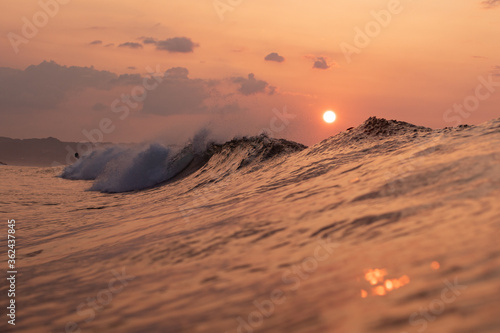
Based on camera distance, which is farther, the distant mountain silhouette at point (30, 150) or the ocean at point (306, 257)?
the distant mountain silhouette at point (30, 150)

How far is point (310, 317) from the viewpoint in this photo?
5.91 ft

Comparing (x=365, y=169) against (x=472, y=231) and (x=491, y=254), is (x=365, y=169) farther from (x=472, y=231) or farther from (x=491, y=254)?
(x=491, y=254)

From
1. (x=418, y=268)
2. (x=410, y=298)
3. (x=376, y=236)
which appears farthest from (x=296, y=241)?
(x=410, y=298)

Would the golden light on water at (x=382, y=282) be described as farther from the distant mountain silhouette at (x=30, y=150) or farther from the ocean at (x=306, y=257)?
the distant mountain silhouette at (x=30, y=150)

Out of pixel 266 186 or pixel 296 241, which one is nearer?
pixel 296 241

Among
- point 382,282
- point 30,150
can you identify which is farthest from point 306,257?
point 30,150

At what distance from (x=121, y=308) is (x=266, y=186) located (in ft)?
11.8

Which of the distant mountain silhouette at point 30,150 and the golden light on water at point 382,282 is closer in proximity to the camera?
the golden light on water at point 382,282

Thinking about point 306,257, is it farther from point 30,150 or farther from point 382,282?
point 30,150

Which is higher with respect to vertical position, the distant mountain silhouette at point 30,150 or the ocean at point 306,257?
the distant mountain silhouette at point 30,150

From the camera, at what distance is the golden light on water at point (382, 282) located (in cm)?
186

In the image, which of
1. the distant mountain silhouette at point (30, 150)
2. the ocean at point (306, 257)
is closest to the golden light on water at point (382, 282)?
the ocean at point (306, 257)

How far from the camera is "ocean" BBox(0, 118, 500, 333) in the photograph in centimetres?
178

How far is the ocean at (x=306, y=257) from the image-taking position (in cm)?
178
